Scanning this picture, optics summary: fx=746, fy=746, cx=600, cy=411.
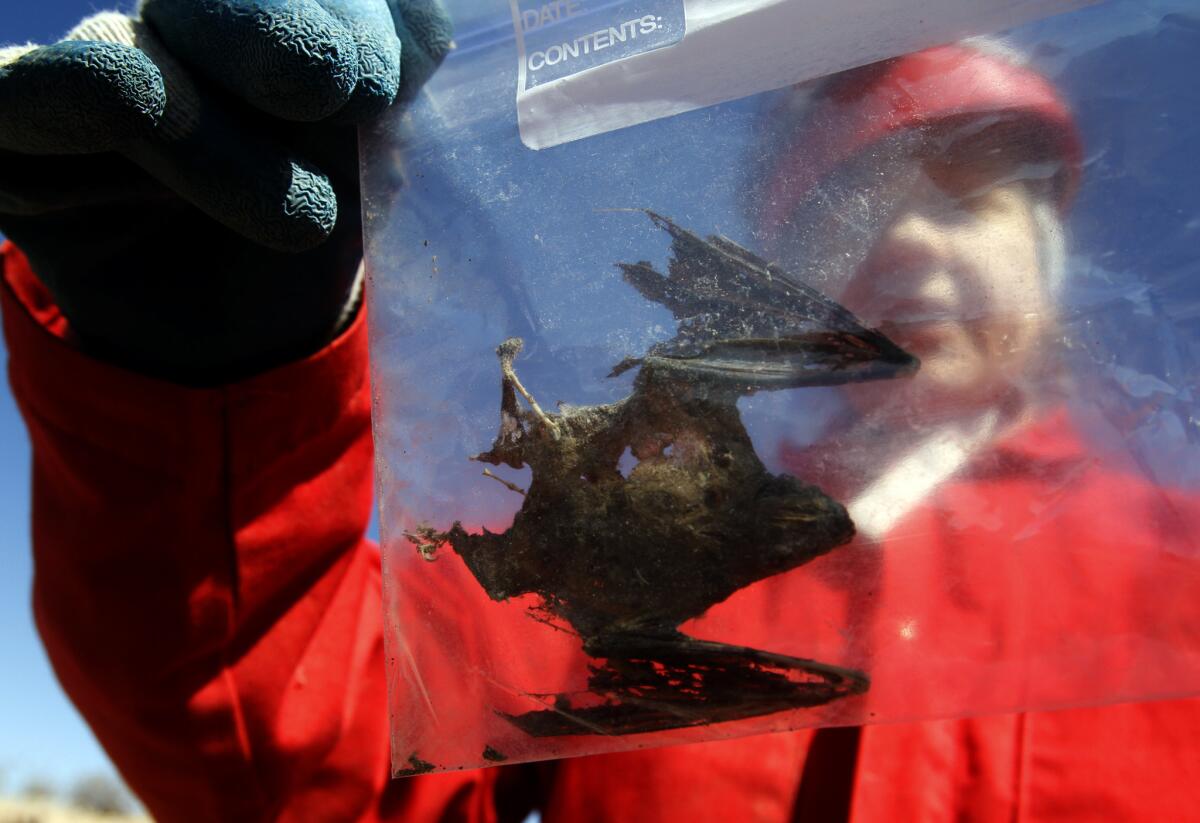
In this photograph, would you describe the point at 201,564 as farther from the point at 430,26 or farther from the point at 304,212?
the point at 430,26

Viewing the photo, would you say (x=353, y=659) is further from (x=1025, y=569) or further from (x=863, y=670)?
(x=1025, y=569)

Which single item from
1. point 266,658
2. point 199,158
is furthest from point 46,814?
point 199,158

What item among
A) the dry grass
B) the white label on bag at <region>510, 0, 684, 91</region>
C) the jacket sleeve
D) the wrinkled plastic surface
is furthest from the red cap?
the dry grass

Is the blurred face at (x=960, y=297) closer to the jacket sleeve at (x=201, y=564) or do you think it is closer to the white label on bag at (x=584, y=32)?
the white label on bag at (x=584, y=32)

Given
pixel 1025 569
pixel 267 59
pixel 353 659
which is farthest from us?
pixel 353 659

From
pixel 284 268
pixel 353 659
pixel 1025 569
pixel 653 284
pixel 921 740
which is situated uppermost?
pixel 284 268

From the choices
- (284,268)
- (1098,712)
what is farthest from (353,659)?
(1098,712)
